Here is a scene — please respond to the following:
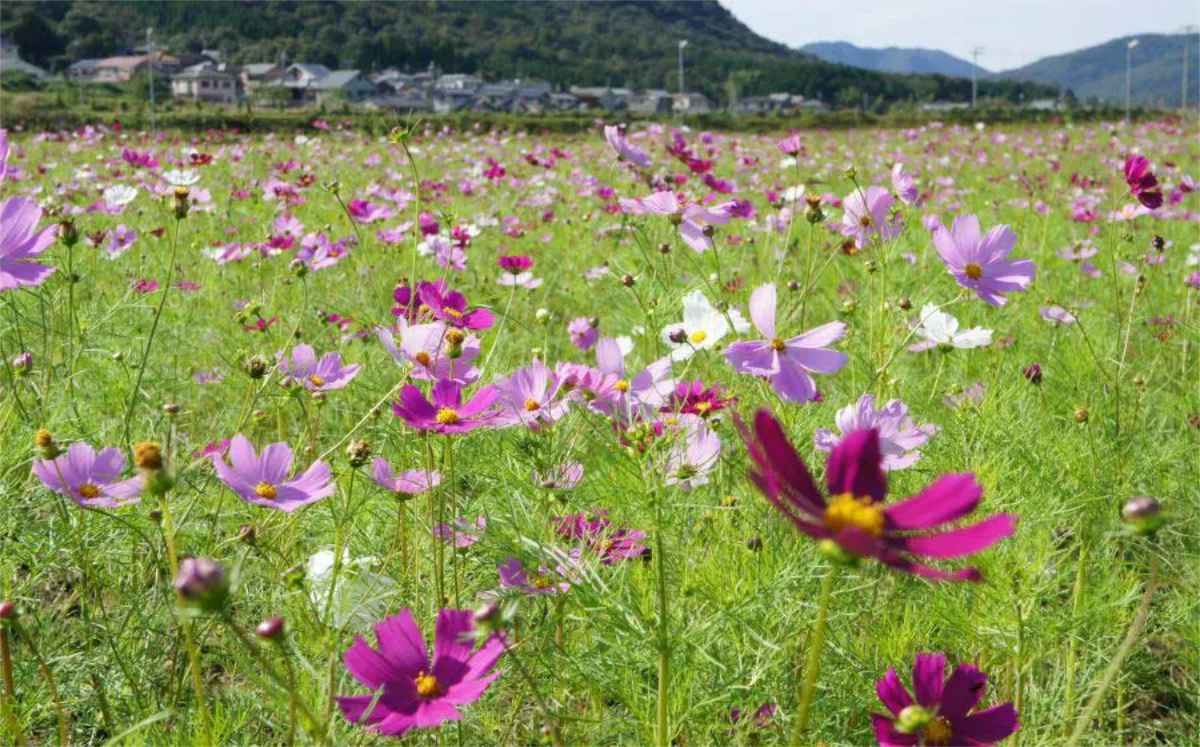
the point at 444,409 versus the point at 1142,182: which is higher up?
the point at 1142,182

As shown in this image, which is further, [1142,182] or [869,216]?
[869,216]

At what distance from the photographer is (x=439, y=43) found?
7031 centimetres

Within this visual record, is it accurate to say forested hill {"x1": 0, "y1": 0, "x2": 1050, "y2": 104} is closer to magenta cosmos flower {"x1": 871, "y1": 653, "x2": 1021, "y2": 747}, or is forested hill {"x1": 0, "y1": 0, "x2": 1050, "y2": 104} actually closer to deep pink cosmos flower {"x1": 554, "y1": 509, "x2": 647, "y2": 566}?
deep pink cosmos flower {"x1": 554, "y1": 509, "x2": 647, "y2": 566}

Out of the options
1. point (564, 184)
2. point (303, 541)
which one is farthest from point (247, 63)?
point (303, 541)

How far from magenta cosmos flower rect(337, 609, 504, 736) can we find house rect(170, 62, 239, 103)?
54189mm

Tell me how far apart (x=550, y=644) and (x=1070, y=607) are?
0.56 metres

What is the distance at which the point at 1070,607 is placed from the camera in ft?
3.17

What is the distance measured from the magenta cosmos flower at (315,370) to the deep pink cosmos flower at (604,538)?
0.34m

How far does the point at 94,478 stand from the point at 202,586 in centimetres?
47

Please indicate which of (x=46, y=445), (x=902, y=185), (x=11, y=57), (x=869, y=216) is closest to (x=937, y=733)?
(x=46, y=445)

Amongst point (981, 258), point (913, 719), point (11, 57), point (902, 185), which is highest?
point (11, 57)

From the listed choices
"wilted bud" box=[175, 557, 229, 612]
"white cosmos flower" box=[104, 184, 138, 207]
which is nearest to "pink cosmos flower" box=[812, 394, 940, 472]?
Answer: "wilted bud" box=[175, 557, 229, 612]

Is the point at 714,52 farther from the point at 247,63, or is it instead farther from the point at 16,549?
the point at 16,549

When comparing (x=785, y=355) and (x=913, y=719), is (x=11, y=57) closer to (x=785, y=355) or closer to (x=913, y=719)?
(x=785, y=355)
